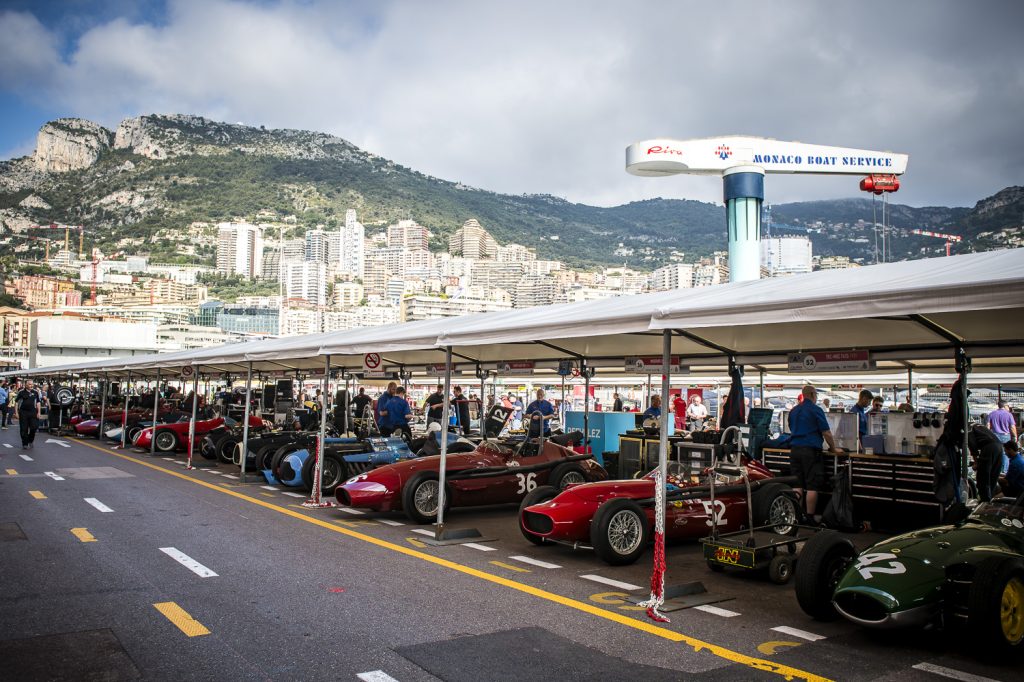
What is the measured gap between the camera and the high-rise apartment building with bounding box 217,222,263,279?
600ft

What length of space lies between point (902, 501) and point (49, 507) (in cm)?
1221

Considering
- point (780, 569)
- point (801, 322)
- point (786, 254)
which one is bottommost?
point (780, 569)

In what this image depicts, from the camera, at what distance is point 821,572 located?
597 cm

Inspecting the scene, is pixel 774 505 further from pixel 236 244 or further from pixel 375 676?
pixel 236 244

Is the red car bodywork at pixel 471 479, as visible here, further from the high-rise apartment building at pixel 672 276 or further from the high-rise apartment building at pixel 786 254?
the high-rise apartment building at pixel 672 276

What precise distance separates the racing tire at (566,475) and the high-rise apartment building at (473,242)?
174m

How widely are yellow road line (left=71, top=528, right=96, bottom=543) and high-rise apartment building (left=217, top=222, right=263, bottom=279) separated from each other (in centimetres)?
18347

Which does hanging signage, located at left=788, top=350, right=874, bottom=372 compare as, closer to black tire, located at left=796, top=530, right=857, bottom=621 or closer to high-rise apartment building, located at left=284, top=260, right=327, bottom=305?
black tire, located at left=796, top=530, right=857, bottom=621

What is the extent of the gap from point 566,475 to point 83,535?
6528mm

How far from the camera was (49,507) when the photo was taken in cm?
1150

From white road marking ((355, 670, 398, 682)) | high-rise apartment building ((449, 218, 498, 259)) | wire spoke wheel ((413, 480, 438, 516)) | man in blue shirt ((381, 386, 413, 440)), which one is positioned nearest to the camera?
white road marking ((355, 670, 398, 682))

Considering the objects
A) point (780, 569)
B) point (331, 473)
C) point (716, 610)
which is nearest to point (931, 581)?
point (716, 610)

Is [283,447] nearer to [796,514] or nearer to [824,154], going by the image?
[796,514]

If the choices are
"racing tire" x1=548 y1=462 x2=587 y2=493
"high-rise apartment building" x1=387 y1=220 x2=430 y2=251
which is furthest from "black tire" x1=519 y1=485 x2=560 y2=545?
"high-rise apartment building" x1=387 y1=220 x2=430 y2=251
